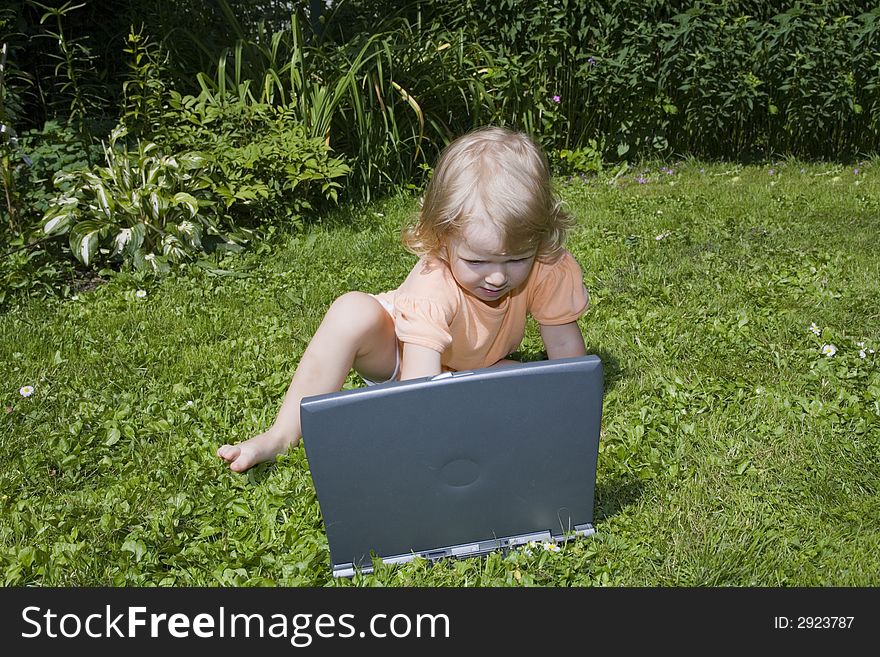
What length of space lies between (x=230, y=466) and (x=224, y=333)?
112 centimetres

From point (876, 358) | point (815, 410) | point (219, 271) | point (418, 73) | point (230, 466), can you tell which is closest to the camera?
point (230, 466)

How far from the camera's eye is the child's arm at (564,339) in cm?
238

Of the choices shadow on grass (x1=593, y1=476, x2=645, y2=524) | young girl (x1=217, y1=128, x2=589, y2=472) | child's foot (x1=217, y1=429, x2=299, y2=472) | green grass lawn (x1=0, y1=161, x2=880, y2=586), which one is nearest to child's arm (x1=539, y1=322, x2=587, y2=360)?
young girl (x1=217, y1=128, x2=589, y2=472)

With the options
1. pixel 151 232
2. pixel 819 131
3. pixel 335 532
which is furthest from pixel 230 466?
pixel 819 131

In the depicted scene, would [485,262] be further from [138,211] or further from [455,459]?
[138,211]

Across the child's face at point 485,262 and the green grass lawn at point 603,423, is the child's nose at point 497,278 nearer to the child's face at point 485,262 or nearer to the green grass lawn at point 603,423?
the child's face at point 485,262

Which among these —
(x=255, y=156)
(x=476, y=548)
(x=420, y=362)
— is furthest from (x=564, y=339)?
(x=255, y=156)

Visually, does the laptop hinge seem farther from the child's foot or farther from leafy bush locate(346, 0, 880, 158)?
leafy bush locate(346, 0, 880, 158)

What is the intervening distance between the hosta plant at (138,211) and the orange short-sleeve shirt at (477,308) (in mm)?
1908

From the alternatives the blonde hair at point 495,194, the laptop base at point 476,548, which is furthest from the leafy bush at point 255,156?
the laptop base at point 476,548

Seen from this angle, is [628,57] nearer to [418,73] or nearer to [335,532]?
[418,73]

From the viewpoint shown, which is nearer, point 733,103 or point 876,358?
point 876,358

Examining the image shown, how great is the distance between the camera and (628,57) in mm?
5996

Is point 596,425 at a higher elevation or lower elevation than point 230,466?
higher
